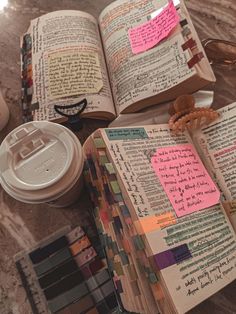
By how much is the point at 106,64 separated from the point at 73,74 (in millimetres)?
84

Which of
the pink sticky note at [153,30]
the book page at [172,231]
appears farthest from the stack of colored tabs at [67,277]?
the pink sticky note at [153,30]

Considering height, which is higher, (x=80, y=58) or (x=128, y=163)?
(x=80, y=58)

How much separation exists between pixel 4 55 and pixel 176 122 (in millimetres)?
470

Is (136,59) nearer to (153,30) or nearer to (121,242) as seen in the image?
(153,30)

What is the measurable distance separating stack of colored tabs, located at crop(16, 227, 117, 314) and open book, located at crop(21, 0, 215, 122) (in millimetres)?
247

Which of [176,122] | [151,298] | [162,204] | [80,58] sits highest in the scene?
[80,58]

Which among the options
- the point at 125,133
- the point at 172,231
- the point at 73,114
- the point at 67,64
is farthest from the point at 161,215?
the point at 67,64

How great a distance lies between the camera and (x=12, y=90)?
76 cm

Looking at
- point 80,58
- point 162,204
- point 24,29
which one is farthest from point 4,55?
point 162,204

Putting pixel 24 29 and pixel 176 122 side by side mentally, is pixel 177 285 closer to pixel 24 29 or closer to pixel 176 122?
pixel 176 122

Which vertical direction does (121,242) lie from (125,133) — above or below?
below

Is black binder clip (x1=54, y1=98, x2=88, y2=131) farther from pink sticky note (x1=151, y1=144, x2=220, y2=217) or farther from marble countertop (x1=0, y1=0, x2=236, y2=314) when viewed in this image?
pink sticky note (x1=151, y1=144, x2=220, y2=217)

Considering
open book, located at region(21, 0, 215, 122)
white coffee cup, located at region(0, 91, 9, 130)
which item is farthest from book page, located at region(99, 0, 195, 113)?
white coffee cup, located at region(0, 91, 9, 130)

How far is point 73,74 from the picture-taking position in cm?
70
